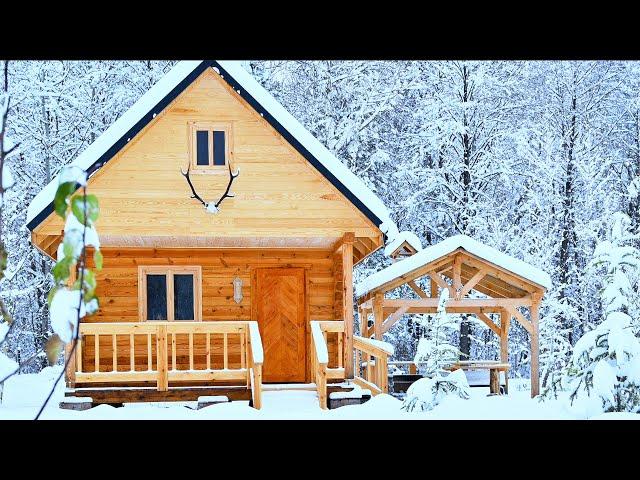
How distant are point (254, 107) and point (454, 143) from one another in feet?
43.6

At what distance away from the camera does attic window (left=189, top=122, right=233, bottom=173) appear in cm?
1320

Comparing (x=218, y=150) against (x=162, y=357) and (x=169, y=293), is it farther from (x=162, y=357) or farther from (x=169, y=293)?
(x=162, y=357)

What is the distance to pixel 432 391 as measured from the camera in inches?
461

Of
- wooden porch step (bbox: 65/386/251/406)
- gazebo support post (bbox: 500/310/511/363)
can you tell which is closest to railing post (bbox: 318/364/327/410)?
wooden porch step (bbox: 65/386/251/406)

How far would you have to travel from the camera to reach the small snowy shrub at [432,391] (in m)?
11.5

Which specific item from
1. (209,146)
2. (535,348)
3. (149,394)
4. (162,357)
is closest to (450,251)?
(535,348)

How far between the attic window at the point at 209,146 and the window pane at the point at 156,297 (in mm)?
2361

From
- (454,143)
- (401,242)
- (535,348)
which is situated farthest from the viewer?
(454,143)

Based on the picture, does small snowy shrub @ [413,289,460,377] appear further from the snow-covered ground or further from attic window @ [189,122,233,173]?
attic window @ [189,122,233,173]

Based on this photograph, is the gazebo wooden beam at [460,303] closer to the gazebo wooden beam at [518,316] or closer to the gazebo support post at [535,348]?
the gazebo wooden beam at [518,316]

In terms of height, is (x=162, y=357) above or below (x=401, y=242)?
below

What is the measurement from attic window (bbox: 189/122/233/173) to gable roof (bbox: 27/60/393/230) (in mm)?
600
